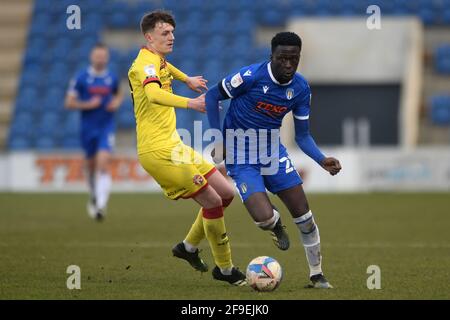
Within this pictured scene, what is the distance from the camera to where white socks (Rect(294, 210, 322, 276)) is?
27.0 ft

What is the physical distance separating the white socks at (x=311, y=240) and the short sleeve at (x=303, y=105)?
84cm

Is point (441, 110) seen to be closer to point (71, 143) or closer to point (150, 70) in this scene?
point (71, 143)

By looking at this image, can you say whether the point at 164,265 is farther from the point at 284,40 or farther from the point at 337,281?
the point at 284,40

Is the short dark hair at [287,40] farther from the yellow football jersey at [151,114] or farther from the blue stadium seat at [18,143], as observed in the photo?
the blue stadium seat at [18,143]

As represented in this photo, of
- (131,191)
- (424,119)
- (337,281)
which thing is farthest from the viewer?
(424,119)

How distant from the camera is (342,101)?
2631cm

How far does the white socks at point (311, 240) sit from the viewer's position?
27.0 feet

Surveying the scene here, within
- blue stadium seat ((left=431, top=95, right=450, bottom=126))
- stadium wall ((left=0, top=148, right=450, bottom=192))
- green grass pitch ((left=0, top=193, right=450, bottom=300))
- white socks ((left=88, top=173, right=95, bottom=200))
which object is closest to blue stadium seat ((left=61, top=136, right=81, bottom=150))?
stadium wall ((left=0, top=148, right=450, bottom=192))

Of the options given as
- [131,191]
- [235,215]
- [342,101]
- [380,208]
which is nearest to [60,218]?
[235,215]

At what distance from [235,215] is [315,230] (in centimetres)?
871

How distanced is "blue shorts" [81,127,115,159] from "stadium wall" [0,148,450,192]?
6.56 meters

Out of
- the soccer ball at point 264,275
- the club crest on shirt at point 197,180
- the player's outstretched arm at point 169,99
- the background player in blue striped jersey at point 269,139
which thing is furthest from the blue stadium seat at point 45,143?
the soccer ball at point 264,275

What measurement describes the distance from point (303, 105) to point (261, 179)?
73cm

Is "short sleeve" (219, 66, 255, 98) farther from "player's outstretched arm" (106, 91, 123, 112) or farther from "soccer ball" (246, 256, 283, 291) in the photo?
"player's outstretched arm" (106, 91, 123, 112)
